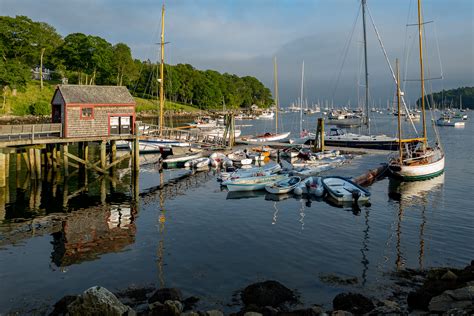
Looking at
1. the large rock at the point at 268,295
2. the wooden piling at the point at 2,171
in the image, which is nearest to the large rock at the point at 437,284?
the large rock at the point at 268,295

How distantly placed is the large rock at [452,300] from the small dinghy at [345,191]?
1739 centimetres

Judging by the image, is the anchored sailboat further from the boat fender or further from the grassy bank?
the grassy bank

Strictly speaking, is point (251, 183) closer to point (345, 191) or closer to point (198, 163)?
point (345, 191)

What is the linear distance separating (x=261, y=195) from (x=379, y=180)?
501 inches

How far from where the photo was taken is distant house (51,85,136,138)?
3750 centimetres

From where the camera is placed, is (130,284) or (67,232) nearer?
(130,284)

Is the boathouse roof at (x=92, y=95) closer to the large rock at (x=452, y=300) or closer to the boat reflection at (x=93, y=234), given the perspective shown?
the boat reflection at (x=93, y=234)

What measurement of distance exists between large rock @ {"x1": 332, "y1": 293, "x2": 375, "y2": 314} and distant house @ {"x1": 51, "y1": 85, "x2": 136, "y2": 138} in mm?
28545

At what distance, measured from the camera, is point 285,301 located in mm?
16375

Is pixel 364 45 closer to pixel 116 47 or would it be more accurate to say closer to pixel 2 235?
pixel 2 235

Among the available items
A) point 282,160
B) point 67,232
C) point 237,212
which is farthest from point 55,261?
point 282,160

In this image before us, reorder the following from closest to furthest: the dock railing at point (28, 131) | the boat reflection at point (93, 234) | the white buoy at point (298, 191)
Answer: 1. the boat reflection at point (93, 234)
2. the dock railing at point (28, 131)
3. the white buoy at point (298, 191)

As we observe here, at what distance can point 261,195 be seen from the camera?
35625mm

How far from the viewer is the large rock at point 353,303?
15.5m
